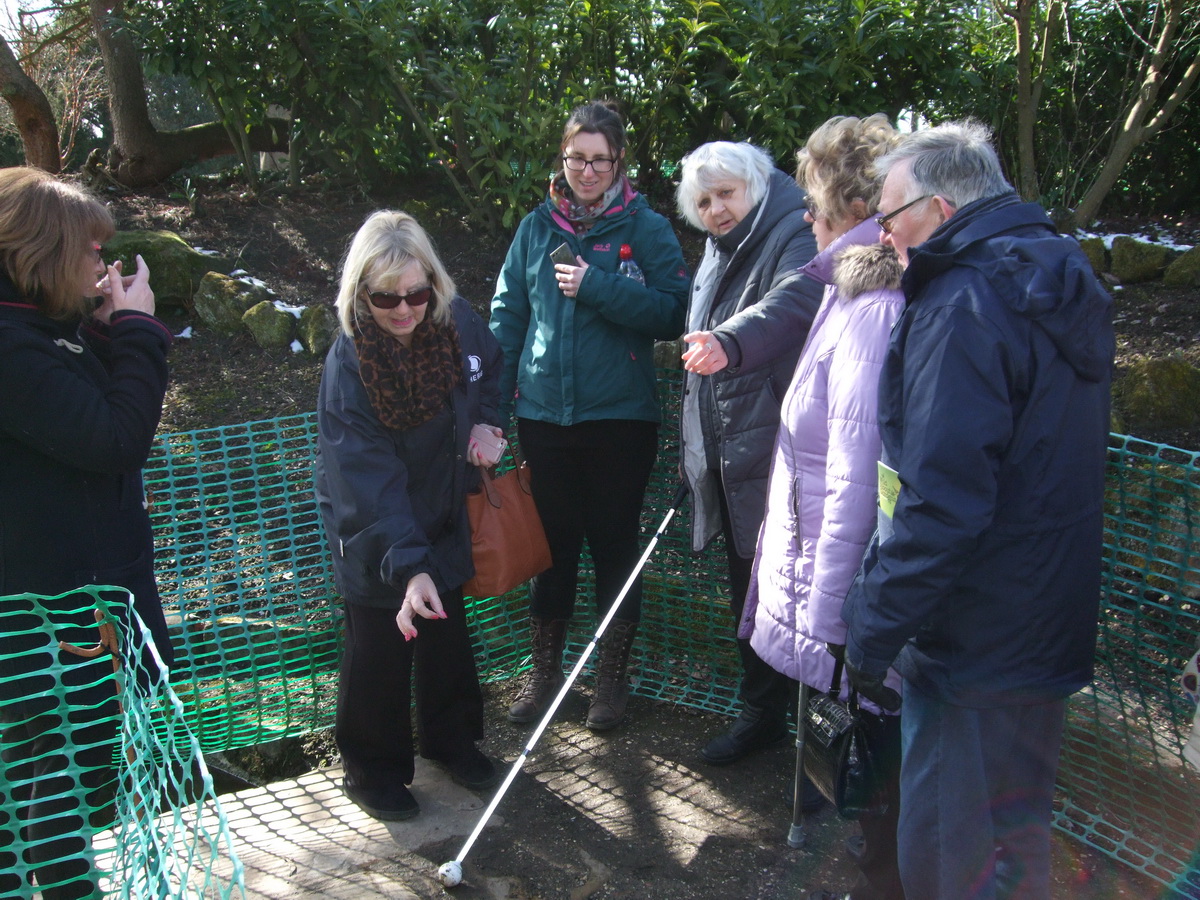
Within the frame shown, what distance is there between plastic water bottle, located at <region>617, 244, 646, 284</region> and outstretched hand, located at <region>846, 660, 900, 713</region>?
5.72 feet

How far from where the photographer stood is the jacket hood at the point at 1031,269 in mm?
1821

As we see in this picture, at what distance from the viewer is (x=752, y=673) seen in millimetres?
3256

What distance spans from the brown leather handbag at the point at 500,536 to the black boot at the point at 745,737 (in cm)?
91

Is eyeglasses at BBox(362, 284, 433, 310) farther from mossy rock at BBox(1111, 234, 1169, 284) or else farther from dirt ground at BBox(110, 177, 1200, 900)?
mossy rock at BBox(1111, 234, 1169, 284)

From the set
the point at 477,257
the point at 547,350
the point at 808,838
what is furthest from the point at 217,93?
the point at 808,838

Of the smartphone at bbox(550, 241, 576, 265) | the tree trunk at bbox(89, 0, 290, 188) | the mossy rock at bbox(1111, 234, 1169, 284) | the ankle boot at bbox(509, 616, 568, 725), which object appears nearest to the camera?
the smartphone at bbox(550, 241, 576, 265)

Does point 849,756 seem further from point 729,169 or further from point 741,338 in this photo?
point 729,169

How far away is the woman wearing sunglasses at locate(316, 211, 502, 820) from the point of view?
2.72 meters

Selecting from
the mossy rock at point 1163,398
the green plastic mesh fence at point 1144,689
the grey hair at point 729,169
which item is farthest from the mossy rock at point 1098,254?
the grey hair at point 729,169

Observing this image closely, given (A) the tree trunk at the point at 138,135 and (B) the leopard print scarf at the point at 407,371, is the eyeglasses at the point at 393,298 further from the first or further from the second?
(A) the tree trunk at the point at 138,135

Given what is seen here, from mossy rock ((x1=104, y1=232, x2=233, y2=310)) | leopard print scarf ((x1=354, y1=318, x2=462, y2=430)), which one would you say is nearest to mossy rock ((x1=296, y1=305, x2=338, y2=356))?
mossy rock ((x1=104, y1=232, x2=233, y2=310))

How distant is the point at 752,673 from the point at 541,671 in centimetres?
86

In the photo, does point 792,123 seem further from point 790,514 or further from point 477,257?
point 790,514

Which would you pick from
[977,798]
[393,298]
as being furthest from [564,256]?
[977,798]
